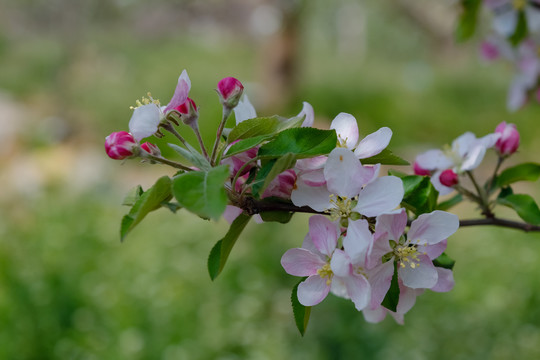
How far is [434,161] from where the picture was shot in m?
→ 0.76

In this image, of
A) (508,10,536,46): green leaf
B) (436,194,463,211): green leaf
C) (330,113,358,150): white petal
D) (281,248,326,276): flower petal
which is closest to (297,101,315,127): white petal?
(330,113,358,150): white petal

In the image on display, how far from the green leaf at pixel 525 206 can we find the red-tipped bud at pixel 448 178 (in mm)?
73

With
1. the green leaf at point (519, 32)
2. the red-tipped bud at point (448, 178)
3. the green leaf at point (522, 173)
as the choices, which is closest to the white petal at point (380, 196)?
the red-tipped bud at point (448, 178)

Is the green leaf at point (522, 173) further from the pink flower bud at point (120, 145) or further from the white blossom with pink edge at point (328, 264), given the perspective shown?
the pink flower bud at point (120, 145)

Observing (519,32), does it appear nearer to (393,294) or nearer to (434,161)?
(434,161)

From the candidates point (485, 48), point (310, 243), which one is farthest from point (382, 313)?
point (485, 48)

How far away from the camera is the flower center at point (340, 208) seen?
0.54 meters

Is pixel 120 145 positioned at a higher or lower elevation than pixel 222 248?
→ higher

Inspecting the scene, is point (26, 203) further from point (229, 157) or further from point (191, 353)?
point (229, 157)

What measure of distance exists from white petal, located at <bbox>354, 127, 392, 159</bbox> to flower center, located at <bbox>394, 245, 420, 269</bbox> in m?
0.09

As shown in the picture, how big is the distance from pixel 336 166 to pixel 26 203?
3627 mm

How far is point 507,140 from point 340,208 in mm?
294

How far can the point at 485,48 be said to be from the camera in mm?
1275

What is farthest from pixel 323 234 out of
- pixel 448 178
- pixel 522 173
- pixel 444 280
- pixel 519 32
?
pixel 519 32
